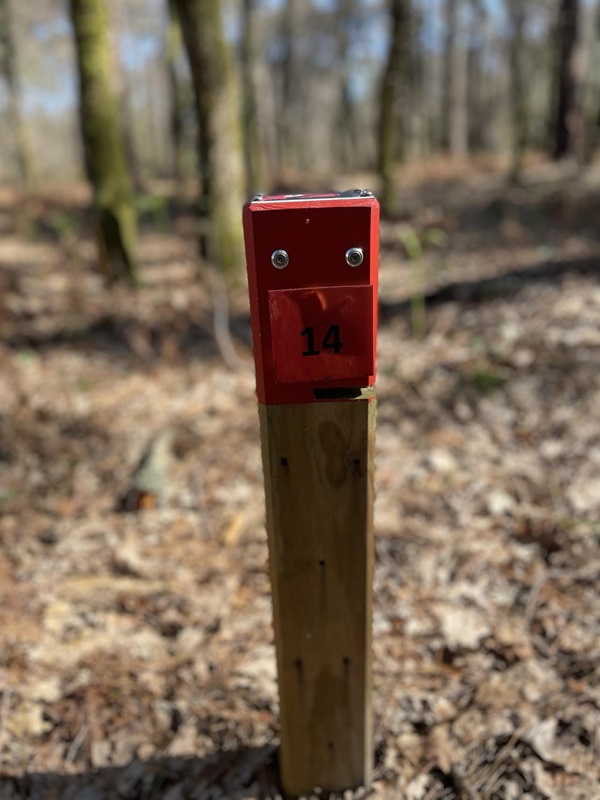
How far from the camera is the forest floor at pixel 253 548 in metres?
2.31

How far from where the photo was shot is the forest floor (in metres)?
2.31

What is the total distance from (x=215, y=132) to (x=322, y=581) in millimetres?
5356

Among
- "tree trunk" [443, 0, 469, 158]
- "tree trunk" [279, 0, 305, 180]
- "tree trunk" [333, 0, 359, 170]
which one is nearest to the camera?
"tree trunk" [443, 0, 469, 158]

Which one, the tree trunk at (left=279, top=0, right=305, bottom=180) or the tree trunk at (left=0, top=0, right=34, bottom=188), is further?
the tree trunk at (left=279, top=0, right=305, bottom=180)

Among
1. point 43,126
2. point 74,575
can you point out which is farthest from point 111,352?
point 43,126

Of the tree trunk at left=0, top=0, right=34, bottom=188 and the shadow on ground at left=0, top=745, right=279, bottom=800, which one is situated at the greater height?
the tree trunk at left=0, top=0, right=34, bottom=188

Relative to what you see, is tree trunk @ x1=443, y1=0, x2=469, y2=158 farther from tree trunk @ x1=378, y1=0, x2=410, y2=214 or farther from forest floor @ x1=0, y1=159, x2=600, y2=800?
forest floor @ x1=0, y1=159, x2=600, y2=800

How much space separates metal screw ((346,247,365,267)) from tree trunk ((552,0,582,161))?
10.1 m

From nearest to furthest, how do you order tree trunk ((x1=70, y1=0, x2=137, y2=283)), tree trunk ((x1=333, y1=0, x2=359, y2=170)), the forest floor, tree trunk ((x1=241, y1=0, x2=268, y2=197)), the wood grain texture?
the wood grain texture < the forest floor < tree trunk ((x1=70, y1=0, x2=137, y2=283)) < tree trunk ((x1=241, y1=0, x2=268, y2=197)) < tree trunk ((x1=333, y1=0, x2=359, y2=170))

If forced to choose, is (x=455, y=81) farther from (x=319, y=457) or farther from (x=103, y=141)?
(x=319, y=457)

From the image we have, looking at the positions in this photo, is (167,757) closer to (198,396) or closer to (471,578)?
(471,578)

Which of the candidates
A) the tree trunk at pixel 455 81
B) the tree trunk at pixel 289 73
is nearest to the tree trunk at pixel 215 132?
the tree trunk at pixel 289 73

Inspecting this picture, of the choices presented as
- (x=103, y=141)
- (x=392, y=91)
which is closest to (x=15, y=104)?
(x=103, y=141)

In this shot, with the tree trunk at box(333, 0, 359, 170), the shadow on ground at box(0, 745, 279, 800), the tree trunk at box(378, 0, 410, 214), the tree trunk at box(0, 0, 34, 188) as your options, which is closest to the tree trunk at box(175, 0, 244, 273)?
the tree trunk at box(378, 0, 410, 214)
